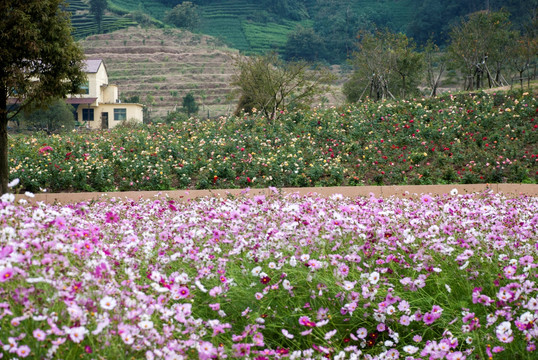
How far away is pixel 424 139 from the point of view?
1360cm

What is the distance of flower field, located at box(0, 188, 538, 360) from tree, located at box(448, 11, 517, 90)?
24656 millimetres

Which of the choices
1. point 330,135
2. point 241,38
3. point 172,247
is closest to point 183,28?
point 241,38

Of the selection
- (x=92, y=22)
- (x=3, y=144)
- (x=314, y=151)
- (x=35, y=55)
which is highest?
(x=92, y=22)

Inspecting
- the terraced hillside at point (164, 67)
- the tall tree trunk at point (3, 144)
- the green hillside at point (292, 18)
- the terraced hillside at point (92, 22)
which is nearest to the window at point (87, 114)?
the terraced hillside at point (164, 67)

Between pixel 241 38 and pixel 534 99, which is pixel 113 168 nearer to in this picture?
pixel 534 99

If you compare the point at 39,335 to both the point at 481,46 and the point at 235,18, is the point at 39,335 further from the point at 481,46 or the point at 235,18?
the point at 235,18

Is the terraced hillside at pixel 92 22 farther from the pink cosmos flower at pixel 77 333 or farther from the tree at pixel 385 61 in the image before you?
the pink cosmos flower at pixel 77 333

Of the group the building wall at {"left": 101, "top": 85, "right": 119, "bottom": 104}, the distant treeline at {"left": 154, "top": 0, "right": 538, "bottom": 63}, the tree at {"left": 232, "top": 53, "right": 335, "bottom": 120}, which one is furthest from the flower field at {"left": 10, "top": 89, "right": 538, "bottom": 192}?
the distant treeline at {"left": 154, "top": 0, "right": 538, "bottom": 63}

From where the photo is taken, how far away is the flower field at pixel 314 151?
451 inches

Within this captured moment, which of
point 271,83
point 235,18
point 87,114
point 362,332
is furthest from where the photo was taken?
point 235,18

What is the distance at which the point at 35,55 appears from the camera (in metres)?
9.55

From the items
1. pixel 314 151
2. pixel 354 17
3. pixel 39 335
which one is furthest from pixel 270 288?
pixel 354 17

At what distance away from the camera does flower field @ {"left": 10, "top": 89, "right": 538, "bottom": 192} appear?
1145 centimetres

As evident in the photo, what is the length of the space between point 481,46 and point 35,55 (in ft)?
82.7
